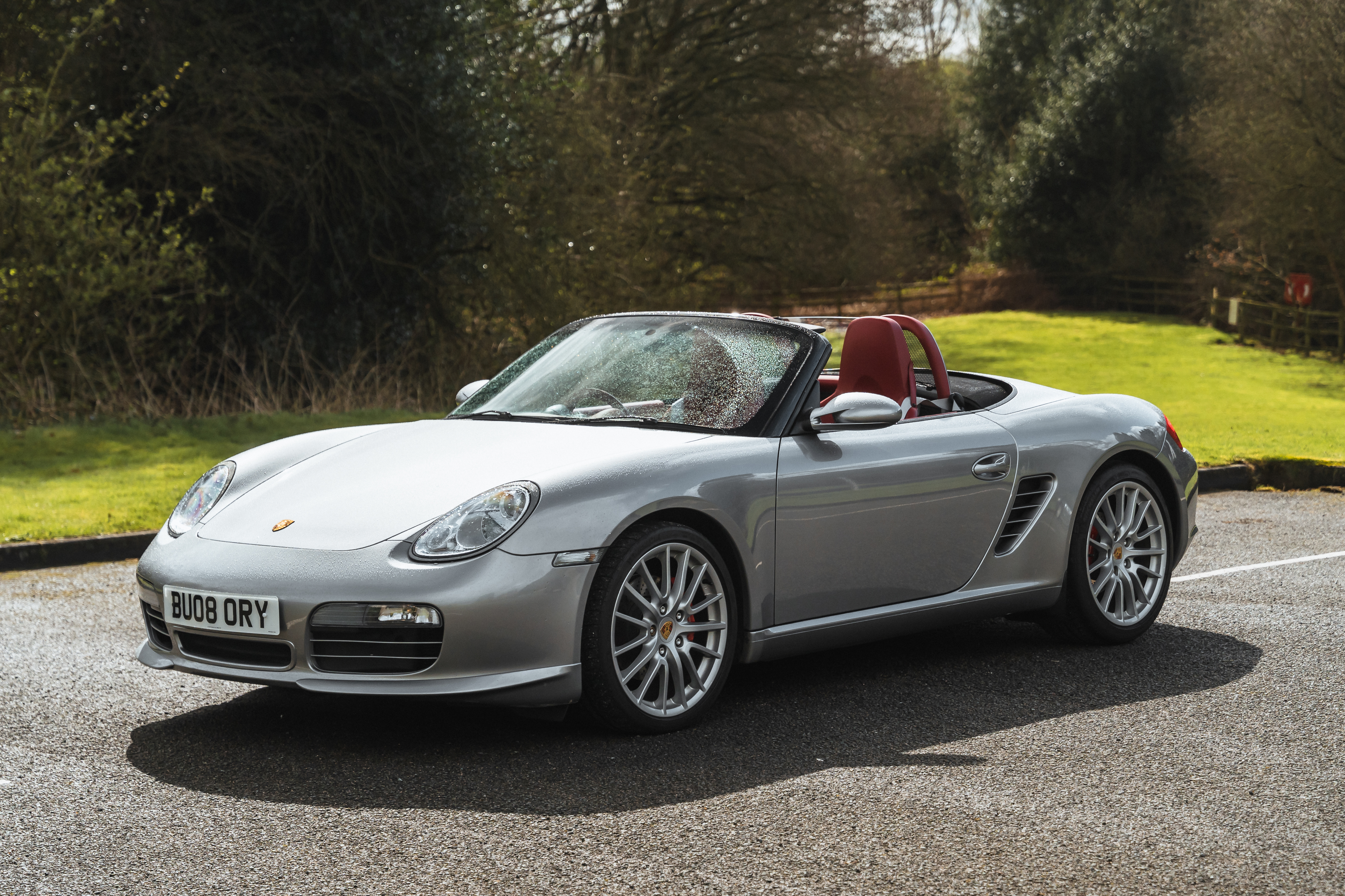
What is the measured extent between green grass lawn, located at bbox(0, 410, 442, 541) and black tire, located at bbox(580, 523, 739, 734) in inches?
213

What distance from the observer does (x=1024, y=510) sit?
605cm

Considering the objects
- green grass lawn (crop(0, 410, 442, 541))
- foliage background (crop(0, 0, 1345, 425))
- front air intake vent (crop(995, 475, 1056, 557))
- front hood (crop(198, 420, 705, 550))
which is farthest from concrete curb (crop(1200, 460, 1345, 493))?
foliage background (crop(0, 0, 1345, 425))

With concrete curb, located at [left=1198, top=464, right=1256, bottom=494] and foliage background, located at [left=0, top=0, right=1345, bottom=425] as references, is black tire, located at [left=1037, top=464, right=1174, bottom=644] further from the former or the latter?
foliage background, located at [left=0, top=0, right=1345, bottom=425]

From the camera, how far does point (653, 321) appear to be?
6082 mm

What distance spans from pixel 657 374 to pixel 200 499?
176 centimetres

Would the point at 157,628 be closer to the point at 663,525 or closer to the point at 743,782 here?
the point at 663,525

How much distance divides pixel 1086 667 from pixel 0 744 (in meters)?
4.04

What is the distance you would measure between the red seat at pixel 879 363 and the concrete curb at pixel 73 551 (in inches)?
177

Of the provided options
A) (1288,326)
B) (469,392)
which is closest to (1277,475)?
(469,392)

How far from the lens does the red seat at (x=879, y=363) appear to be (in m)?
6.20

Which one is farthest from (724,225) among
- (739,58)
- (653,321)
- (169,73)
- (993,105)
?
(993,105)

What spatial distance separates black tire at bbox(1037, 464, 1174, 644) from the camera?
625 cm

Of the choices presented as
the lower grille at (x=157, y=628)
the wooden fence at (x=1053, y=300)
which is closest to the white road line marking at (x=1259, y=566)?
the lower grille at (x=157, y=628)

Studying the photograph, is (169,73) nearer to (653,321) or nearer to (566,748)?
(653,321)
